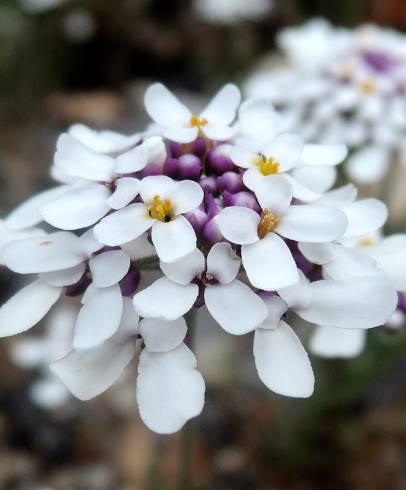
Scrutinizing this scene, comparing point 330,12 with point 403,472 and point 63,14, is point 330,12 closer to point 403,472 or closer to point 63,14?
point 63,14

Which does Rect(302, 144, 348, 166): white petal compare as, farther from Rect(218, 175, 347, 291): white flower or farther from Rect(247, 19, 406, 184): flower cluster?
Rect(247, 19, 406, 184): flower cluster

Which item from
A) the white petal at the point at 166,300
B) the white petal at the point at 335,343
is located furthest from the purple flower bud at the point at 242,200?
the white petal at the point at 335,343

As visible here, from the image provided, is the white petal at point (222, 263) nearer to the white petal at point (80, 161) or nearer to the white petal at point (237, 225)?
the white petal at point (237, 225)

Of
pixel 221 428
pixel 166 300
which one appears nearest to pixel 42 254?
pixel 166 300

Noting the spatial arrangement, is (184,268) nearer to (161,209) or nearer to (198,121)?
(161,209)

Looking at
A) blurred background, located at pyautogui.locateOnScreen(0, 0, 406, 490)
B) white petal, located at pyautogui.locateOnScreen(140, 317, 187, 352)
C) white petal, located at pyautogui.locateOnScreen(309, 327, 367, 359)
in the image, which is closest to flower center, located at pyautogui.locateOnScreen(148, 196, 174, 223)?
white petal, located at pyautogui.locateOnScreen(140, 317, 187, 352)

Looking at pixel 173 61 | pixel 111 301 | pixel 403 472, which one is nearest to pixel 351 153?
pixel 403 472
